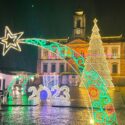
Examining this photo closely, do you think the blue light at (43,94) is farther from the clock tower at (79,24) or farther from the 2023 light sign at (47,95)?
the clock tower at (79,24)

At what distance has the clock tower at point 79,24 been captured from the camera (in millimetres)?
63719

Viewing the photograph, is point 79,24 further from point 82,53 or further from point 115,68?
point 115,68

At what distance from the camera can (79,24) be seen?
64562mm

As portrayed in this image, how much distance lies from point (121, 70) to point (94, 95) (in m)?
46.5

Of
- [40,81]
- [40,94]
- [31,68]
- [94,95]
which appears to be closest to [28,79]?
[40,81]

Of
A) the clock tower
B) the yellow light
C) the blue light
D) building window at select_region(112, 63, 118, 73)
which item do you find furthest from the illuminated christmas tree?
the yellow light

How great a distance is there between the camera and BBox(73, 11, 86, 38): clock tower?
63719mm

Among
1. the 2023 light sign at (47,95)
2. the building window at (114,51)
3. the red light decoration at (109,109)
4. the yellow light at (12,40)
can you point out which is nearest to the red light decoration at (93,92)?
the red light decoration at (109,109)

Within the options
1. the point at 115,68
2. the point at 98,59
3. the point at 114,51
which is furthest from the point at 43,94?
the point at 114,51

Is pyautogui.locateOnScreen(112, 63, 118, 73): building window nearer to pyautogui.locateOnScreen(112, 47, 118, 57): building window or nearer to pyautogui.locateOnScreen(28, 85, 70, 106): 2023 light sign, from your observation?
pyautogui.locateOnScreen(112, 47, 118, 57): building window

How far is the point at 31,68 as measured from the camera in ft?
231

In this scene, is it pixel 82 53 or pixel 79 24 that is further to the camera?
pixel 82 53

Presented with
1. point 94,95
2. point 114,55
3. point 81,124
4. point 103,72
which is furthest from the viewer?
point 114,55

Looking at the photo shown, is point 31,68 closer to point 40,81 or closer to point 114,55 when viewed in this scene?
point 40,81
